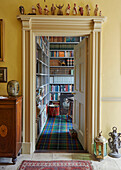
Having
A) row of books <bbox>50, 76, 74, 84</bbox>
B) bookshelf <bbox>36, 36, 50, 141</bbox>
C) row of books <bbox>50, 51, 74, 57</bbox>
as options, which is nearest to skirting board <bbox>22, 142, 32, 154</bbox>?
bookshelf <bbox>36, 36, 50, 141</bbox>

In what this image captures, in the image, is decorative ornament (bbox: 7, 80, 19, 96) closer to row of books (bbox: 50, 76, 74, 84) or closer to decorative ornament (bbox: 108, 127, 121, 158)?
decorative ornament (bbox: 108, 127, 121, 158)

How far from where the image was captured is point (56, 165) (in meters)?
2.54

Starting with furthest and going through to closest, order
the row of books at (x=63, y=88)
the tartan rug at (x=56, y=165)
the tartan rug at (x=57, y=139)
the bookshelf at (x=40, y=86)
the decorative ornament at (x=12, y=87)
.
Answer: the row of books at (x=63, y=88) → the bookshelf at (x=40, y=86) → the tartan rug at (x=57, y=139) → the decorative ornament at (x=12, y=87) → the tartan rug at (x=56, y=165)

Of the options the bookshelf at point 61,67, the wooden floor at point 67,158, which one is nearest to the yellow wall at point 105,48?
the wooden floor at point 67,158

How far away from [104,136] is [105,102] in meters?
0.61

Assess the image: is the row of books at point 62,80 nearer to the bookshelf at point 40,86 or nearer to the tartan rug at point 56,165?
the bookshelf at point 40,86

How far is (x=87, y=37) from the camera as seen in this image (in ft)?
9.77

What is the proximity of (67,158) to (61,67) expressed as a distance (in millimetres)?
4012

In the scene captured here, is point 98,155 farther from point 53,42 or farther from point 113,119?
point 53,42

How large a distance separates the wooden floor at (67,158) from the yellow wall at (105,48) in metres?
0.48

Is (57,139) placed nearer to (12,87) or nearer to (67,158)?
(67,158)

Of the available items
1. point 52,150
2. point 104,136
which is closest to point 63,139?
point 52,150

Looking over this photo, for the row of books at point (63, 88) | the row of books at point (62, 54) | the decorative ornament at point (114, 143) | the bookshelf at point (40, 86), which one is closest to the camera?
the decorative ornament at point (114, 143)

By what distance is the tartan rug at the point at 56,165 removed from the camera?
2453 millimetres
